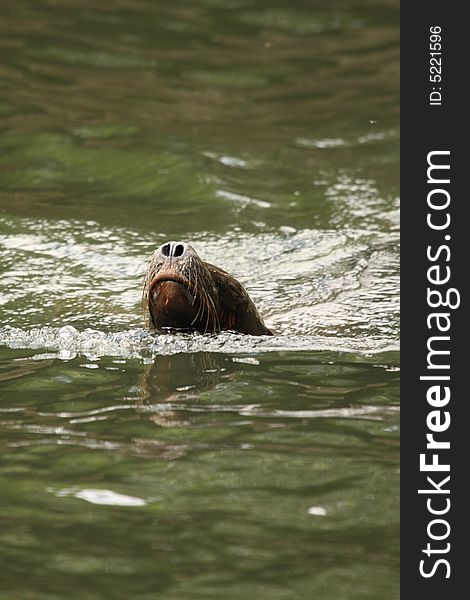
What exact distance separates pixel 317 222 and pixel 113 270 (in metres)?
1.73

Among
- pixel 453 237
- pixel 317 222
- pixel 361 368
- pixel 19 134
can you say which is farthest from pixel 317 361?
pixel 19 134

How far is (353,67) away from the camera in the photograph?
496 inches

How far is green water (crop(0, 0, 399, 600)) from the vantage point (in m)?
4.02

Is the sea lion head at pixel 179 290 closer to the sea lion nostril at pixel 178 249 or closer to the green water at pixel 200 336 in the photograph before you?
the sea lion nostril at pixel 178 249

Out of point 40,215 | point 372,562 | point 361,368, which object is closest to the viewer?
point 372,562

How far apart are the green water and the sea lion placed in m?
0.12

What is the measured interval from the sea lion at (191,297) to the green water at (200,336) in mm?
119

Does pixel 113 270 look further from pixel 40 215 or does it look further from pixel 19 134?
pixel 19 134

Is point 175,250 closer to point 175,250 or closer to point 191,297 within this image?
point 175,250

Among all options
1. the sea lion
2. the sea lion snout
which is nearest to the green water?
the sea lion

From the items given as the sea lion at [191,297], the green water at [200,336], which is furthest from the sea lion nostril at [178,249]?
the green water at [200,336]

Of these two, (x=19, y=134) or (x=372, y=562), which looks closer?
(x=372, y=562)

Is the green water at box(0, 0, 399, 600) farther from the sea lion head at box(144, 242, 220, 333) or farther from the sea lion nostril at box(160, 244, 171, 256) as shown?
the sea lion nostril at box(160, 244, 171, 256)

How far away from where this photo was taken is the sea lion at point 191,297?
641 cm
